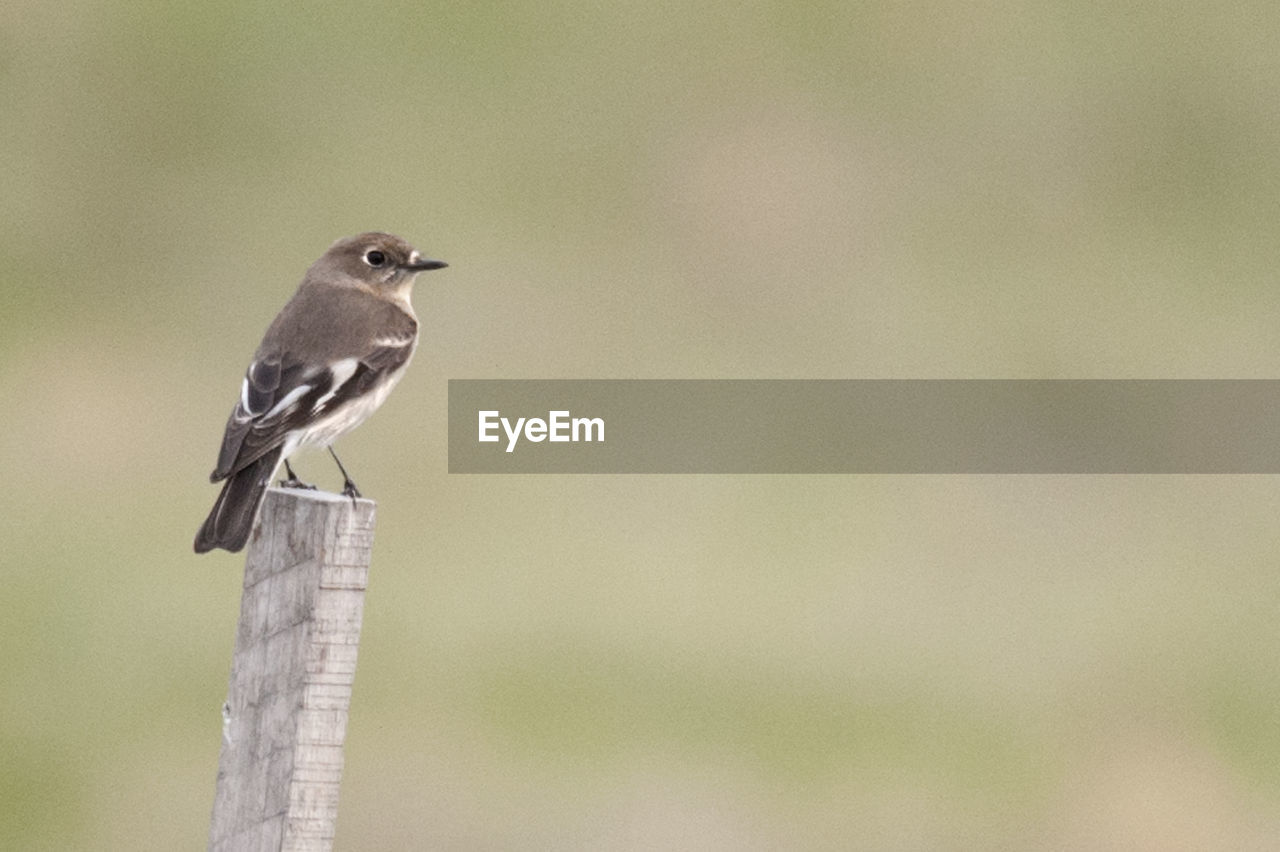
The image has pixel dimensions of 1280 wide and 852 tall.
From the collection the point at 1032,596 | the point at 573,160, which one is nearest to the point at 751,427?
the point at 1032,596

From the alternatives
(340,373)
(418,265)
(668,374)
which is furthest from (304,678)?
(668,374)

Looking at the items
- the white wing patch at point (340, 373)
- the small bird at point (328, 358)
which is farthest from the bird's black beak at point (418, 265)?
the white wing patch at point (340, 373)

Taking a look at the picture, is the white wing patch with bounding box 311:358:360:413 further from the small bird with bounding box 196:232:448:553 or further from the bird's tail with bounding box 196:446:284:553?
the bird's tail with bounding box 196:446:284:553

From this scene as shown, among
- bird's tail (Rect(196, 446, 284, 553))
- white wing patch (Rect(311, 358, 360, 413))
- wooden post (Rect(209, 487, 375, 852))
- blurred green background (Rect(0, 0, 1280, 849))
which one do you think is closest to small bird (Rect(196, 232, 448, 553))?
white wing patch (Rect(311, 358, 360, 413))

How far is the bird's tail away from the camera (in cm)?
691

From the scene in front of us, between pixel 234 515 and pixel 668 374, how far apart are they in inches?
598

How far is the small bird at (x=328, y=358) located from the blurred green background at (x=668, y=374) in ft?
17.7

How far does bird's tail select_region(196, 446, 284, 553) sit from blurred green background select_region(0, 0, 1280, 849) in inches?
306

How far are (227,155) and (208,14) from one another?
6.36 ft

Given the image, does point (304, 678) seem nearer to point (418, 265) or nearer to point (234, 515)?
point (234, 515)

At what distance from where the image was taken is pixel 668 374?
22156mm

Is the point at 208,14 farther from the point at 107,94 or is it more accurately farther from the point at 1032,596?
the point at 1032,596

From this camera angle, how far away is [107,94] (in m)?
24.7

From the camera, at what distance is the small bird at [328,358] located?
8.42m
